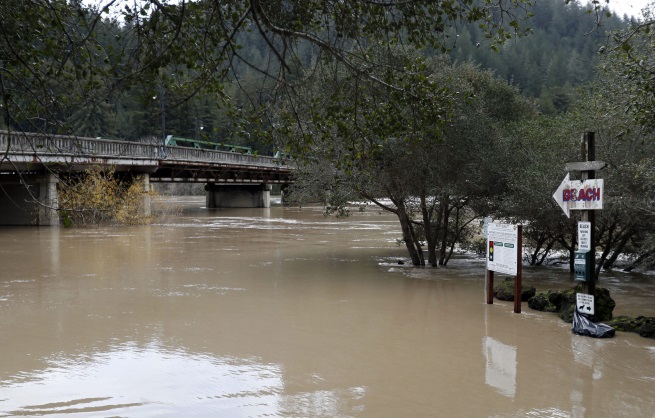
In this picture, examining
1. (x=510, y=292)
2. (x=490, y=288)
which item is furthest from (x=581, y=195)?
(x=510, y=292)

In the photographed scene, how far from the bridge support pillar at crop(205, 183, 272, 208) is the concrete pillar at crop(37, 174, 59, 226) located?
107ft

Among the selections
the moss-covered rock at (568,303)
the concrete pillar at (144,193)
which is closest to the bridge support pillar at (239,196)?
the concrete pillar at (144,193)

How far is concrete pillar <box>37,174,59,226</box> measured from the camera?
35.6 metres

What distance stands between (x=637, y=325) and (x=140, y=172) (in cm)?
3766

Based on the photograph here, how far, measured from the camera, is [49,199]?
115ft

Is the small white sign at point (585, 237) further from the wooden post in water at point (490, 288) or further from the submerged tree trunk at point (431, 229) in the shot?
the submerged tree trunk at point (431, 229)

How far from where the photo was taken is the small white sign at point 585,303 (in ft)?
37.2

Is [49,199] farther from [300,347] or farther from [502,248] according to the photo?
[300,347]

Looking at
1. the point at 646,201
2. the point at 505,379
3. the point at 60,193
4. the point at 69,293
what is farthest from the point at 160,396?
the point at 60,193

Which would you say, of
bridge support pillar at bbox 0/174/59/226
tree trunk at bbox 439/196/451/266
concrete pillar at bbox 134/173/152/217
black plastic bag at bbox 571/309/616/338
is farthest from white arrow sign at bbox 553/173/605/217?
concrete pillar at bbox 134/173/152/217

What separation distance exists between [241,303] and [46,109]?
8.68m

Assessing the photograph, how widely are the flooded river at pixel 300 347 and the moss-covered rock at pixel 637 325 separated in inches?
11.9

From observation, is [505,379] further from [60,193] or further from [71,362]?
[60,193]

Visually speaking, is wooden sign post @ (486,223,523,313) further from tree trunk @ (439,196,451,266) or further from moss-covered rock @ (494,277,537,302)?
tree trunk @ (439,196,451,266)
